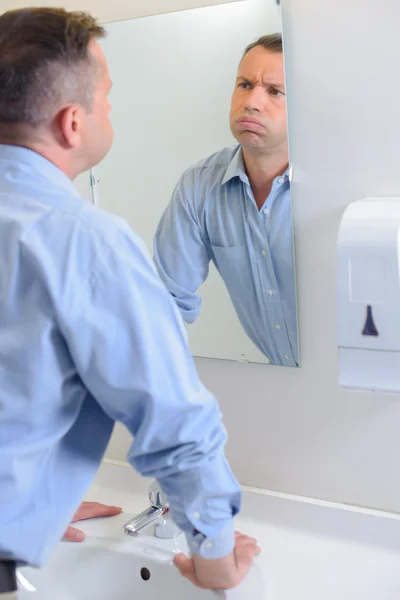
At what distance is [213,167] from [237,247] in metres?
0.16

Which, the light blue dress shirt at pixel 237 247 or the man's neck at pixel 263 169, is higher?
the man's neck at pixel 263 169

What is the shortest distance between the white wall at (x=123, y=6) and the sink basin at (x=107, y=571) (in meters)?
1.02

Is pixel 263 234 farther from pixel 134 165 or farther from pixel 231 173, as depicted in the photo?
pixel 134 165

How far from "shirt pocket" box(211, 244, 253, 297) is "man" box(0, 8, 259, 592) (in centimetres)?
44

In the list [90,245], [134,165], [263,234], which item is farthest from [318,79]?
[90,245]

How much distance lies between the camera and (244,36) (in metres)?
1.21

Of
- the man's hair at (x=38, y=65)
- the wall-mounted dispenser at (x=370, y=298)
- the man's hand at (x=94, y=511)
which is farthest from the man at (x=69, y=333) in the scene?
the man's hand at (x=94, y=511)

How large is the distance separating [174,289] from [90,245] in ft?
1.93

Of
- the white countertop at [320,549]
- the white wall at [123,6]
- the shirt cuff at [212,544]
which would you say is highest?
the white wall at [123,6]

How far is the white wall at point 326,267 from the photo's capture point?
3.70ft

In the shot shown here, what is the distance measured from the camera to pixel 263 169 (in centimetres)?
125

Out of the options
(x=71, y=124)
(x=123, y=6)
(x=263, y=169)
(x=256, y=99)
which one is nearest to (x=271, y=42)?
(x=256, y=99)

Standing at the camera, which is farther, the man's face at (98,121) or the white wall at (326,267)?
the white wall at (326,267)

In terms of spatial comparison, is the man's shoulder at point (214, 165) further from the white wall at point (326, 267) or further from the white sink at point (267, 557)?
the white sink at point (267, 557)
